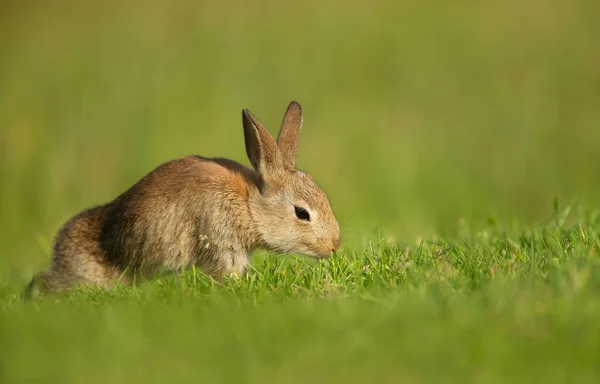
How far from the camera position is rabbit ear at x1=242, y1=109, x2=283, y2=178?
6859 mm

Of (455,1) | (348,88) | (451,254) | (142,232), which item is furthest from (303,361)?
(455,1)

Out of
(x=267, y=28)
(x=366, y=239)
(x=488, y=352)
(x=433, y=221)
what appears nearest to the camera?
(x=488, y=352)

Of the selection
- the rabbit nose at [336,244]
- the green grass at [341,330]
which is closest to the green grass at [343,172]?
the green grass at [341,330]

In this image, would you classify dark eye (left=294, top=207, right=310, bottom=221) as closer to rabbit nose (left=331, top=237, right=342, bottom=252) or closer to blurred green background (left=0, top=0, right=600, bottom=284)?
rabbit nose (left=331, top=237, right=342, bottom=252)

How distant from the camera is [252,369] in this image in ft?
13.0

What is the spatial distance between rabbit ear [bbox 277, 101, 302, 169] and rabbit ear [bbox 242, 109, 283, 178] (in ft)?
0.72

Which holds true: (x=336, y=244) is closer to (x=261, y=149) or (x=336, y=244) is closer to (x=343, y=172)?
(x=261, y=149)

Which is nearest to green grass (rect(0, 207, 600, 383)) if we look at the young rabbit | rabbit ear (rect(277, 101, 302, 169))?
the young rabbit

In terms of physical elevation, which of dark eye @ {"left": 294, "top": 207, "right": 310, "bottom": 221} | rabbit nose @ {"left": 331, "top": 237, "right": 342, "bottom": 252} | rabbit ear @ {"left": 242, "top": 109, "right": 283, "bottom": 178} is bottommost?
rabbit nose @ {"left": 331, "top": 237, "right": 342, "bottom": 252}

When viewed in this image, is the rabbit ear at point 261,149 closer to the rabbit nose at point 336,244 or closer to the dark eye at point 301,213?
the dark eye at point 301,213

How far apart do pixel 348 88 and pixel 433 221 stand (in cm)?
411

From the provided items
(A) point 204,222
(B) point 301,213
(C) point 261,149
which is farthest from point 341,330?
(C) point 261,149

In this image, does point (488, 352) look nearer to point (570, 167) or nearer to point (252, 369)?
point (252, 369)

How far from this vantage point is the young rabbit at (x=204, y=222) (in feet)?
21.6
